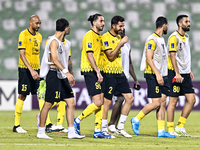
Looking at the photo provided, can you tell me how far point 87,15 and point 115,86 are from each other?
8985mm

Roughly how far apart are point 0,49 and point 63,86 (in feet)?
29.4

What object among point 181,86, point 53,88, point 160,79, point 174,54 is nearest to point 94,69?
point 53,88

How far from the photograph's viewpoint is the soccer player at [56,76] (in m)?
5.99

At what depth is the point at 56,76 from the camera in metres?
6.11

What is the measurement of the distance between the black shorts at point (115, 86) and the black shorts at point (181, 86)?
0.97 metres

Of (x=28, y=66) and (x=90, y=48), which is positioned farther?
(x=28, y=66)

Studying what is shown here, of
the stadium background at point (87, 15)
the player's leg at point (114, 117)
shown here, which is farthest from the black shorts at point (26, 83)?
the stadium background at point (87, 15)

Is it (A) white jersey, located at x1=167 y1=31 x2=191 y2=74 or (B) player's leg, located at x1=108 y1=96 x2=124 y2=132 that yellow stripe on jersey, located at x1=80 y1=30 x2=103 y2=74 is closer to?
(B) player's leg, located at x1=108 y1=96 x2=124 y2=132

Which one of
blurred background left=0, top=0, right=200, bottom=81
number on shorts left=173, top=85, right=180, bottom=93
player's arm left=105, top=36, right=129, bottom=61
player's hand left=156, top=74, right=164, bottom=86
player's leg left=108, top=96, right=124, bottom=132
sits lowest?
player's leg left=108, top=96, right=124, bottom=132

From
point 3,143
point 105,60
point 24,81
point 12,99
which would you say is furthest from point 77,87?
Answer: point 3,143

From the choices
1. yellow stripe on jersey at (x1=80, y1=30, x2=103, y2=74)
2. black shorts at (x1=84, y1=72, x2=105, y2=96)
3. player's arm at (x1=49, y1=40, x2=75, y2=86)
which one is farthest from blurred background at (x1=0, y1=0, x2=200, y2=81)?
player's arm at (x1=49, y1=40, x2=75, y2=86)

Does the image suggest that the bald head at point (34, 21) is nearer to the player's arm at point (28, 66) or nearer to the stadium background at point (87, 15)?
the player's arm at point (28, 66)

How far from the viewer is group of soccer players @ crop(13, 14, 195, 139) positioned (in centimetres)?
610

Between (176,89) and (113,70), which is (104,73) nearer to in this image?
(113,70)
